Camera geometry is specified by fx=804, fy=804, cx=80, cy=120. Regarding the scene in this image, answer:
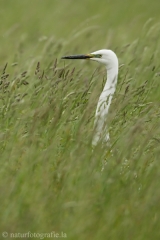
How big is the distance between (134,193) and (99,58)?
1.74 metres

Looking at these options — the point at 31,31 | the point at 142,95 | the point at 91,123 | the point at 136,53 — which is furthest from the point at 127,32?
the point at 91,123

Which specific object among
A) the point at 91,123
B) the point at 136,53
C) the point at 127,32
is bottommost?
the point at 127,32

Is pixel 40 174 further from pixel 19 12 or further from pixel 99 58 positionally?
pixel 19 12

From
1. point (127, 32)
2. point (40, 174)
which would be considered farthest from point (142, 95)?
point (127, 32)

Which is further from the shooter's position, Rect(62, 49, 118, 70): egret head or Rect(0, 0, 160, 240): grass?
Rect(62, 49, 118, 70): egret head

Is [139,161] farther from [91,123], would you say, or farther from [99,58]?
[99,58]

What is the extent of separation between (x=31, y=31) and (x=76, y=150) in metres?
7.49

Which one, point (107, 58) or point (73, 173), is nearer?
point (73, 173)

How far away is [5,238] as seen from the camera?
12.3 feet

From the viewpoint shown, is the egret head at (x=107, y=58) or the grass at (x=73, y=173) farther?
the egret head at (x=107, y=58)

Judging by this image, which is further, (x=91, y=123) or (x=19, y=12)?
(x=19, y=12)

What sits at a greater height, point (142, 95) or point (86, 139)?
point (86, 139)

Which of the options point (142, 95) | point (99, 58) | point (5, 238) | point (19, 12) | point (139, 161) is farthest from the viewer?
point (19, 12)

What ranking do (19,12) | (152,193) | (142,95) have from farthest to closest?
1. (19,12)
2. (142,95)
3. (152,193)
